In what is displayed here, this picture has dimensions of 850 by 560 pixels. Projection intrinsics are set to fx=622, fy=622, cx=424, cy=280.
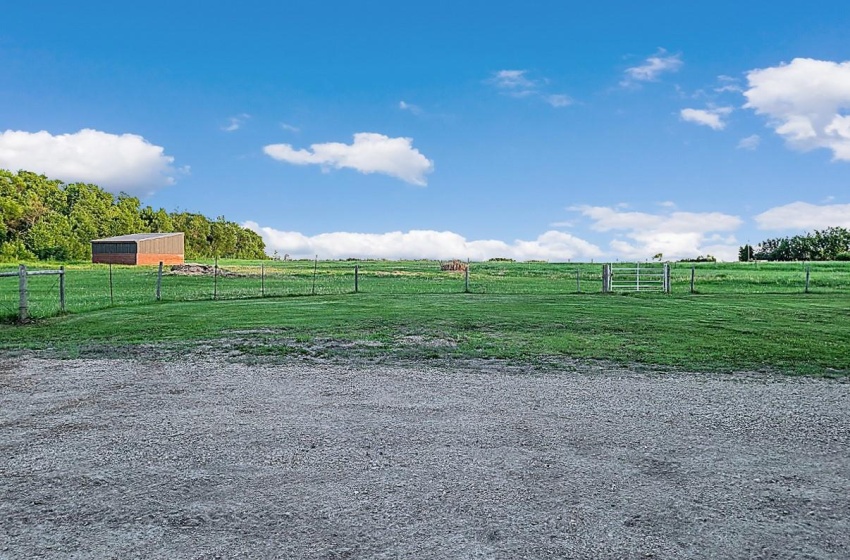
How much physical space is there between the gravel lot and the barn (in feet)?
183

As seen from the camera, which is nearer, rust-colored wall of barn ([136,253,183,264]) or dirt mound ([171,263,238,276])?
dirt mound ([171,263,238,276])

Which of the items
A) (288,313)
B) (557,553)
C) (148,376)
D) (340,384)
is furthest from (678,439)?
(288,313)

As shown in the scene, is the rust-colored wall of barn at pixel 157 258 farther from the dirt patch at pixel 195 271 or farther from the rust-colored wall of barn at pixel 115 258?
the dirt patch at pixel 195 271

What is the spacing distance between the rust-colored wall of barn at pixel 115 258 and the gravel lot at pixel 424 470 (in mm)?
55981

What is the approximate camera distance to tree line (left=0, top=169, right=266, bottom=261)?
6662 cm

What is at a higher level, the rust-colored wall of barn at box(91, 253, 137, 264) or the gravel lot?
the rust-colored wall of barn at box(91, 253, 137, 264)

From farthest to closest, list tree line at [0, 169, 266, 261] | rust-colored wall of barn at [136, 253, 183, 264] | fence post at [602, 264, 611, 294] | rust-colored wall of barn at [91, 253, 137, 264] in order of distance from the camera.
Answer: tree line at [0, 169, 266, 261]
rust-colored wall of barn at [136, 253, 183, 264]
rust-colored wall of barn at [91, 253, 137, 264]
fence post at [602, 264, 611, 294]

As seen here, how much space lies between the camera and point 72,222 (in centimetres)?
7338

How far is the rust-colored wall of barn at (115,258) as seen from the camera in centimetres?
5825

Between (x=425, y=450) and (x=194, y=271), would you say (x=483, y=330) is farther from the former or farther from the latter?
(x=194, y=271)

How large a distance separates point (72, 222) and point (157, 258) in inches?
792

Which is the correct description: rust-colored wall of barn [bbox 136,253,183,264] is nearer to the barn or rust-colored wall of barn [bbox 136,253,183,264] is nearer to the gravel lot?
the barn

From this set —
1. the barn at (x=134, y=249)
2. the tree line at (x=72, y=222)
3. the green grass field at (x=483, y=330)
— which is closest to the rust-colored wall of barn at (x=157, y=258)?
the barn at (x=134, y=249)

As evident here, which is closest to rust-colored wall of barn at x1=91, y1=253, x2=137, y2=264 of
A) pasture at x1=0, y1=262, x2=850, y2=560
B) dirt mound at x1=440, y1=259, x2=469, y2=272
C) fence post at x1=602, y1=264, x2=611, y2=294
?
dirt mound at x1=440, y1=259, x2=469, y2=272
